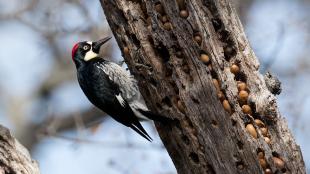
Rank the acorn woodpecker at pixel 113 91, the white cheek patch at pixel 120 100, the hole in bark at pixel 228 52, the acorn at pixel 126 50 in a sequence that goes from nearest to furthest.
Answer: the hole in bark at pixel 228 52, the acorn at pixel 126 50, the acorn woodpecker at pixel 113 91, the white cheek patch at pixel 120 100

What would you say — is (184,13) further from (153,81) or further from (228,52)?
(153,81)

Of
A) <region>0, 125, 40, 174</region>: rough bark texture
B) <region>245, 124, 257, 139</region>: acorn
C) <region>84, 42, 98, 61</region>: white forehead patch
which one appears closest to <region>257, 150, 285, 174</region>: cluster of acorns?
<region>245, 124, 257, 139</region>: acorn

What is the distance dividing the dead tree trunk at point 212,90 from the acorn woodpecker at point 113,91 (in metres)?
0.56

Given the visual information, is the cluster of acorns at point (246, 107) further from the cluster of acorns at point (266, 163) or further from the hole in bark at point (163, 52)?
the hole in bark at point (163, 52)

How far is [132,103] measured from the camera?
4.84m

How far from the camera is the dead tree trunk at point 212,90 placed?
151 inches

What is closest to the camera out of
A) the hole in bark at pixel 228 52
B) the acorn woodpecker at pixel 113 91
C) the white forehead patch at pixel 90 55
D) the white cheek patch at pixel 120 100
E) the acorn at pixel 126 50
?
the hole in bark at pixel 228 52

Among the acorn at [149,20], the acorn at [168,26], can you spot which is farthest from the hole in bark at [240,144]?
the acorn at [149,20]

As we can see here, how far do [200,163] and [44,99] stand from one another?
20.1ft

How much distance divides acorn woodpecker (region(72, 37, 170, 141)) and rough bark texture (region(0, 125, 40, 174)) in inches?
36.4

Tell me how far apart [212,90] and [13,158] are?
4.20ft

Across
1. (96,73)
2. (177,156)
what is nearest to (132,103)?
(96,73)

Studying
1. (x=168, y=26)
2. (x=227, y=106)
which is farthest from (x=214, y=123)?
(x=168, y=26)

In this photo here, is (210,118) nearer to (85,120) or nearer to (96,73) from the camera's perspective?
(96,73)
